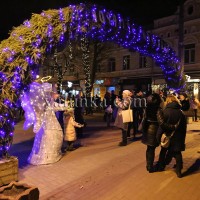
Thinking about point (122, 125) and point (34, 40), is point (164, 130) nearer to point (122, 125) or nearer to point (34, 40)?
point (122, 125)

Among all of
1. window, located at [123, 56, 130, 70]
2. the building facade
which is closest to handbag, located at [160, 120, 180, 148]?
the building facade

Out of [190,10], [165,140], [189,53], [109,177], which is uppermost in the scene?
[190,10]

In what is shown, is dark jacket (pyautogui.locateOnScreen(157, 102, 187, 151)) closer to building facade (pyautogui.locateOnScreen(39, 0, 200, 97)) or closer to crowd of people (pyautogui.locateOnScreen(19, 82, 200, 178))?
crowd of people (pyautogui.locateOnScreen(19, 82, 200, 178))

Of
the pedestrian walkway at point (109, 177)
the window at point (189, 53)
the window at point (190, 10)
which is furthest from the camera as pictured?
the window at point (190, 10)

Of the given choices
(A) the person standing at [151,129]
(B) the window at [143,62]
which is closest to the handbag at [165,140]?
(A) the person standing at [151,129]

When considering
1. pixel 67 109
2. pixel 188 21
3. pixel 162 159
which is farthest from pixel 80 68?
pixel 162 159

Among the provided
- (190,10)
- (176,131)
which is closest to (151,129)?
(176,131)

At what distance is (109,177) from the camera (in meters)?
6.12

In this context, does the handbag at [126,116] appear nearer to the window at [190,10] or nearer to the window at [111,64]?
the window at [190,10]

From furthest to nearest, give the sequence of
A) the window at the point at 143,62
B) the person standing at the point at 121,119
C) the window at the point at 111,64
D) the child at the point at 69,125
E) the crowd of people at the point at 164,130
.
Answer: the window at the point at 111,64, the window at the point at 143,62, the person standing at the point at 121,119, the child at the point at 69,125, the crowd of people at the point at 164,130

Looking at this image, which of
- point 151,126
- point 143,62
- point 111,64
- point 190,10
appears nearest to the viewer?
point 151,126

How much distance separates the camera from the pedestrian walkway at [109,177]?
521 cm

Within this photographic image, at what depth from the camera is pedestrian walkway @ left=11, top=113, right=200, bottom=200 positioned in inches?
205

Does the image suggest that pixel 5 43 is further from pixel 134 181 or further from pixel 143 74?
pixel 143 74
